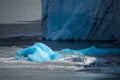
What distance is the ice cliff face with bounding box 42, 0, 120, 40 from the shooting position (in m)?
22.4

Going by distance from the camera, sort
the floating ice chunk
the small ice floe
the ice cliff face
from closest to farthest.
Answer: the small ice floe → the floating ice chunk → the ice cliff face

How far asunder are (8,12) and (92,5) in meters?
21.4

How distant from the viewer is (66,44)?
21.6 metres

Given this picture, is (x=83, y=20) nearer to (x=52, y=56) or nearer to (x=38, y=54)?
(x=52, y=56)

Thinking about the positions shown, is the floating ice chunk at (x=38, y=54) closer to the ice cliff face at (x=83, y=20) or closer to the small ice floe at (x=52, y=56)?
the small ice floe at (x=52, y=56)

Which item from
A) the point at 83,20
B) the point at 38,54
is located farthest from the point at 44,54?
the point at 83,20

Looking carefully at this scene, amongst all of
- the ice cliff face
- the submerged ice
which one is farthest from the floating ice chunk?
the ice cliff face

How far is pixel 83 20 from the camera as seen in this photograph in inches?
899

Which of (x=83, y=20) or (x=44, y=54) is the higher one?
(x=83, y=20)

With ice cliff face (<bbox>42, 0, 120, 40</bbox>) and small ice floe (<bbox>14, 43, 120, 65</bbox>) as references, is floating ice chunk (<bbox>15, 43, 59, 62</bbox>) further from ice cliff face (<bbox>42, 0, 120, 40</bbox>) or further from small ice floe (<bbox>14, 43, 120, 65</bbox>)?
ice cliff face (<bbox>42, 0, 120, 40</bbox>)

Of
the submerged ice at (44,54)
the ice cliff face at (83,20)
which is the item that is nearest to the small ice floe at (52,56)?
the submerged ice at (44,54)

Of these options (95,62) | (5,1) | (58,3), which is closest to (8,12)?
(5,1)

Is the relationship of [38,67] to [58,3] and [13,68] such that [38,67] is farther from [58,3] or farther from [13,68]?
[58,3]

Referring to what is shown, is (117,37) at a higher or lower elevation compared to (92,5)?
lower
